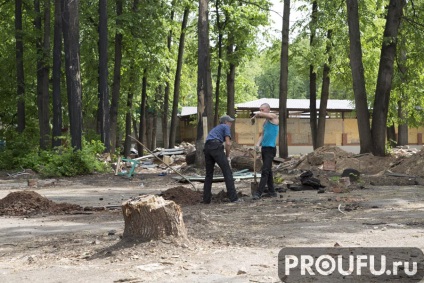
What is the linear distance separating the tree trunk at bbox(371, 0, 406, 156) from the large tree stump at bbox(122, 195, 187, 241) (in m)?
18.4

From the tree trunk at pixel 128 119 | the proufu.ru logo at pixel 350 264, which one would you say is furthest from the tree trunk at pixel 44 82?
the proufu.ru logo at pixel 350 264

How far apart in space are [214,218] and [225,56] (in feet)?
104

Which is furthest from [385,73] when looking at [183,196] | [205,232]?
[205,232]

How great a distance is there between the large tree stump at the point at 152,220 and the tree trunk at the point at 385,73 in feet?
60.3

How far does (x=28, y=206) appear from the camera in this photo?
589 inches

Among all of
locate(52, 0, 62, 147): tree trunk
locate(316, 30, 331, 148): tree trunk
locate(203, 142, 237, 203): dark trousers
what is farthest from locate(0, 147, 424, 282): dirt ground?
locate(316, 30, 331, 148): tree trunk

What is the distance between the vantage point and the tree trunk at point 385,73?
26703 millimetres

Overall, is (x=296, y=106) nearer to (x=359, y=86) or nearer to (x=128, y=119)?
(x=128, y=119)

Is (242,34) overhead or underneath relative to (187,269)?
overhead

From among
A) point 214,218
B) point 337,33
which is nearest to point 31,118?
point 337,33

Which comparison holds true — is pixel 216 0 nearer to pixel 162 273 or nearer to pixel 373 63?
pixel 373 63

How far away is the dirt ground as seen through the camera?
8031 mm

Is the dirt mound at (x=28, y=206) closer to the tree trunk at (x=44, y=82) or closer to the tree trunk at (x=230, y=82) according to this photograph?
the tree trunk at (x=44, y=82)

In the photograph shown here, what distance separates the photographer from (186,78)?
193 ft
